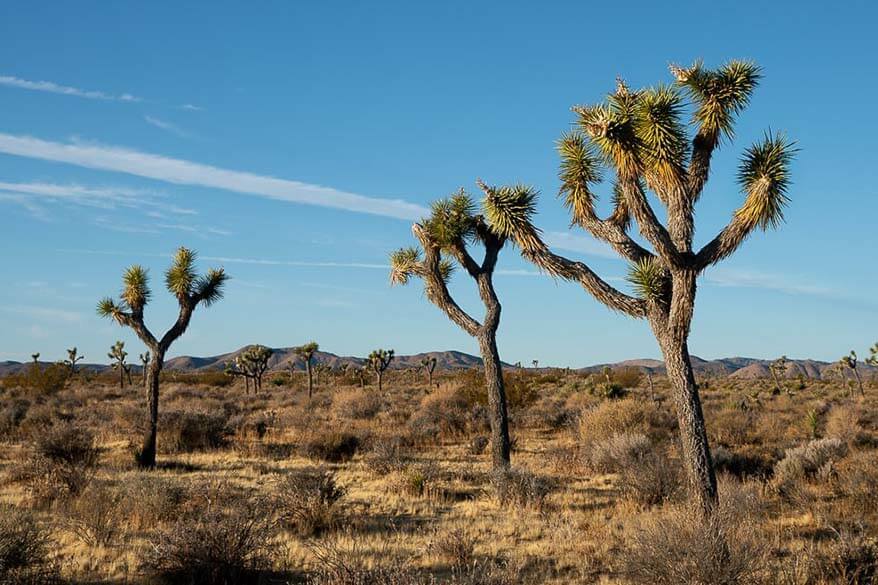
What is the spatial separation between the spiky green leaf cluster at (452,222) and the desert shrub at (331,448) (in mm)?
5622

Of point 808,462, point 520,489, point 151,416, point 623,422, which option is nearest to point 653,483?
point 520,489

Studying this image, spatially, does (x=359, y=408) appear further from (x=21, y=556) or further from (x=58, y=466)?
(x=21, y=556)

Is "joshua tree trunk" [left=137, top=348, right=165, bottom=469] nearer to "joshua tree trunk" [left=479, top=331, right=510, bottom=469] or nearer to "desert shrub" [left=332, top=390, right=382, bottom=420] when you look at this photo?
"joshua tree trunk" [left=479, top=331, right=510, bottom=469]

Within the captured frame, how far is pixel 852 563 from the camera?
19.6ft

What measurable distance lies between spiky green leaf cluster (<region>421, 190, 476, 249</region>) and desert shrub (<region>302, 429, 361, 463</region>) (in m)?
5.62

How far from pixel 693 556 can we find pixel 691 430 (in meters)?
3.32

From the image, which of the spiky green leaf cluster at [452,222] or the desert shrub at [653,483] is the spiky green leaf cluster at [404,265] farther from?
the desert shrub at [653,483]

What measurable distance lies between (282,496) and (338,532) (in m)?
1.16

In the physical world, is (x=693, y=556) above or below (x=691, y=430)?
below

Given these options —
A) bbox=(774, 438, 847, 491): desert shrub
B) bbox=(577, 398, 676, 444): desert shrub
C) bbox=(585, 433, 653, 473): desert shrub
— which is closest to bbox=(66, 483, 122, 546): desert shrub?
bbox=(585, 433, 653, 473): desert shrub

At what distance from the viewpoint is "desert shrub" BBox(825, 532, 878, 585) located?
584cm

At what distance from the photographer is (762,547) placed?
618 cm

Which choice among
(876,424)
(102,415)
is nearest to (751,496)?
(876,424)

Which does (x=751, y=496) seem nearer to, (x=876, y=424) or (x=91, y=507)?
(x=91, y=507)
